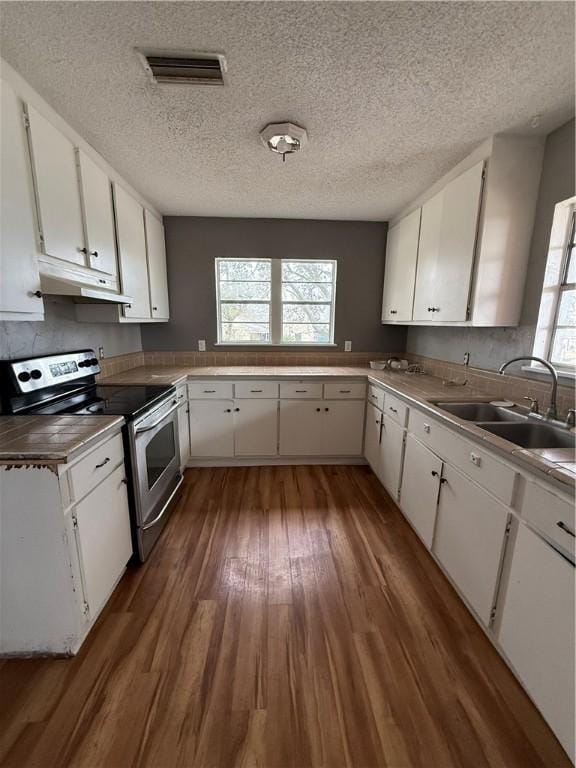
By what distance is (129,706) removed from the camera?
1.11 metres

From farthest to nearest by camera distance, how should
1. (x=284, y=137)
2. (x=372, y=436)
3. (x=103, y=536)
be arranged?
(x=372, y=436)
(x=284, y=137)
(x=103, y=536)

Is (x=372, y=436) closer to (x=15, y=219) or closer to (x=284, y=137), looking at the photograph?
(x=284, y=137)

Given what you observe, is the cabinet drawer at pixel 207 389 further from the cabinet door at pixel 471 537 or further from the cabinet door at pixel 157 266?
the cabinet door at pixel 471 537

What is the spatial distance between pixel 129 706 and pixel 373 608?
1.09 m

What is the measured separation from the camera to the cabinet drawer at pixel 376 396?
2.57 m

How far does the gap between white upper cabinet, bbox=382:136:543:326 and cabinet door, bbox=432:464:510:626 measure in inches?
42.1

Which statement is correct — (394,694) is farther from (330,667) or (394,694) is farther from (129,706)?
(129,706)

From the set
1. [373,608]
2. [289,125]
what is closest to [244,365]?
[289,125]

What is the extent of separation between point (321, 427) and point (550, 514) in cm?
198

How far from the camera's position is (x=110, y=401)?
1866mm

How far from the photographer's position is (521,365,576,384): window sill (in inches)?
62.8

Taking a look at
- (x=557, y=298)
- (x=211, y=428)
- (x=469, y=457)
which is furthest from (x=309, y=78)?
(x=211, y=428)

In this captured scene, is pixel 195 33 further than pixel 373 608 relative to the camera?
No

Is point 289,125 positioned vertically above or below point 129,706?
above
